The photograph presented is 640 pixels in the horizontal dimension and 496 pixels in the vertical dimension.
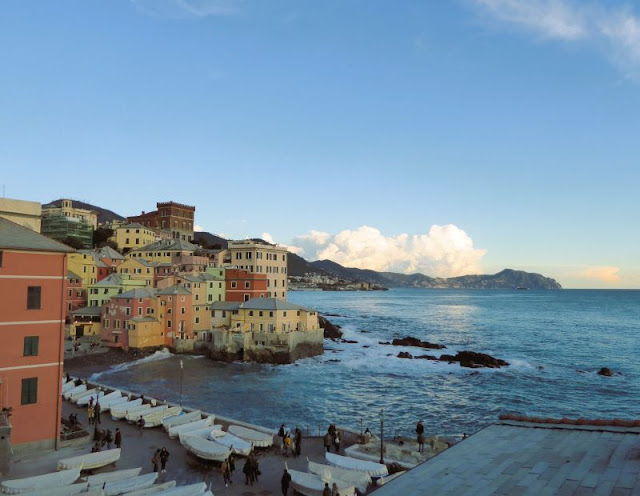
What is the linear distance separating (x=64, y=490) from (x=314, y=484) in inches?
367

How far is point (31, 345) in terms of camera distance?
25.6m

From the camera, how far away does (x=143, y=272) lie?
87.6 metres

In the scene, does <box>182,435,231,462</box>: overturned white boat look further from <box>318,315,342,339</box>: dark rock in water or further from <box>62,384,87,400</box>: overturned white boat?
<box>318,315,342,339</box>: dark rock in water

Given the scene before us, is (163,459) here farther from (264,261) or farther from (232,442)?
(264,261)

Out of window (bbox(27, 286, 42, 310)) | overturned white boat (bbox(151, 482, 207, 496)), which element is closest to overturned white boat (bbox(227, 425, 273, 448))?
overturned white boat (bbox(151, 482, 207, 496))

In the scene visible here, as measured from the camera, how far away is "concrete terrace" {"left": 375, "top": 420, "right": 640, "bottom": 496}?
944 centimetres

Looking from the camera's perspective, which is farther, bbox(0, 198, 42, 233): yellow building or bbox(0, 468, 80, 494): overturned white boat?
bbox(0, 198, 42, 233): yellow building

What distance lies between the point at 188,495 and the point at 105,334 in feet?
182

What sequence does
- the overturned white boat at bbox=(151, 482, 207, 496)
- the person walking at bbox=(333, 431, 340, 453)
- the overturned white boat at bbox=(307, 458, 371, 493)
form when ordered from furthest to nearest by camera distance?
the person walking at bbox=(333, 431, 340, 453) < the overturned white boat at bbox=(307, 458, 371, 493) < the overturned white boat at bbox=(151, 482, 207, 496)

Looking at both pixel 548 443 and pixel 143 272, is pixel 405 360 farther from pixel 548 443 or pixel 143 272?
pixel 548 443

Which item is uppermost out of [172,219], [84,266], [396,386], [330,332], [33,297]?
[172,219]

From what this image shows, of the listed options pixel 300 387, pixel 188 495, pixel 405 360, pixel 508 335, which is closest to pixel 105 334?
pixel 300 387

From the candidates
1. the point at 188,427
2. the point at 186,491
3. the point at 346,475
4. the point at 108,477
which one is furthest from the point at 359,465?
the point at 188,427

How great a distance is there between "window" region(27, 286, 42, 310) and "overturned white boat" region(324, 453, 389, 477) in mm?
16680
